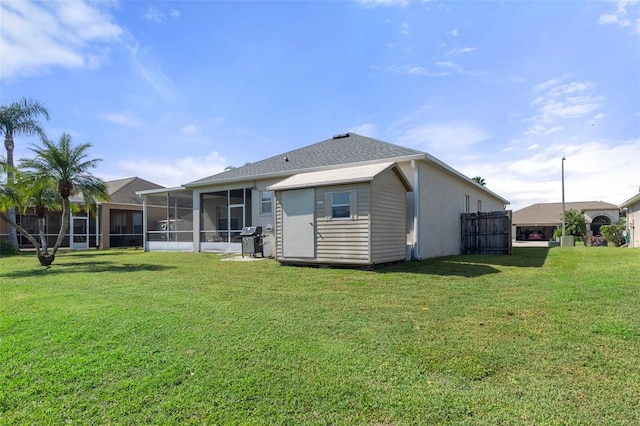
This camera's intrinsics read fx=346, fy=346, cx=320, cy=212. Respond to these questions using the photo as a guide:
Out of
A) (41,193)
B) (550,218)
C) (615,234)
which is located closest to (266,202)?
(41,193)

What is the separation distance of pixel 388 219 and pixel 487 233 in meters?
7.04

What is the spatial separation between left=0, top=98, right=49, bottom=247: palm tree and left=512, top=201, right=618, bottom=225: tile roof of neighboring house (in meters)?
51.1

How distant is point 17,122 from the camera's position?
798 inches

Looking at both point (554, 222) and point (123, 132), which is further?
point (554, 222)

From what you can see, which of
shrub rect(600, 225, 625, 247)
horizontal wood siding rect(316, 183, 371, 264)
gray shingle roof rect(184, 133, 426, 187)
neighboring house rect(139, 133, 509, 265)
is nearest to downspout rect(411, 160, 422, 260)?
neighboring house rect(139, 133, 509, 265)

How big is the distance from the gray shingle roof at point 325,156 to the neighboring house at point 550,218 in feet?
131

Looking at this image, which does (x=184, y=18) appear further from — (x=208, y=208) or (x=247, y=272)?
(x=208, y=208)

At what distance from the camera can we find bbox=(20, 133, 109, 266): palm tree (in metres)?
11.5

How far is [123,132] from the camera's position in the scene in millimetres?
15234

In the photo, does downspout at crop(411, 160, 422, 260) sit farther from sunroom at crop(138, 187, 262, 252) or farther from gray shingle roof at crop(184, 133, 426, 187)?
sunroom at crop(138, 187, 262, 252)

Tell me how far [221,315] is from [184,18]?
9.17 metres

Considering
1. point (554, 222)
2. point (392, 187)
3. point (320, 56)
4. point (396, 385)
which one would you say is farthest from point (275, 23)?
point (554, 222)

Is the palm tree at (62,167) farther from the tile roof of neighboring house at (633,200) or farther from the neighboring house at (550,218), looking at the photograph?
the neighboring house at (550,218)

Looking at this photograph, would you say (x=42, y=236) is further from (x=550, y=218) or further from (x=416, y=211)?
(x=550, y=218)
